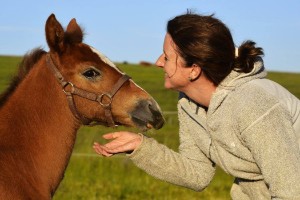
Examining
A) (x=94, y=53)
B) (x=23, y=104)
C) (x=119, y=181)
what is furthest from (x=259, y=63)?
(x=119, y=181)

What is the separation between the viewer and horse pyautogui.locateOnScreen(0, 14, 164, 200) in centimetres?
459

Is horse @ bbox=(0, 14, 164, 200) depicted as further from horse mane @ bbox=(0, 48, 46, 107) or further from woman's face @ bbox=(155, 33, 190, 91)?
woman's face @ bbox=(155, 33, 190, 91)

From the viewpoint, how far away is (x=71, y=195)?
866 centimetres

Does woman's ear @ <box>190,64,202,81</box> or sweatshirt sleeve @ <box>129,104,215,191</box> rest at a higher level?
woman's ear @ <box>190,64,202,81</box>

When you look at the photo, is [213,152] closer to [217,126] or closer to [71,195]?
[217,126]

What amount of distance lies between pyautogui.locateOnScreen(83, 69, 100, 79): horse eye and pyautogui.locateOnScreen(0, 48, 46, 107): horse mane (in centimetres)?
41

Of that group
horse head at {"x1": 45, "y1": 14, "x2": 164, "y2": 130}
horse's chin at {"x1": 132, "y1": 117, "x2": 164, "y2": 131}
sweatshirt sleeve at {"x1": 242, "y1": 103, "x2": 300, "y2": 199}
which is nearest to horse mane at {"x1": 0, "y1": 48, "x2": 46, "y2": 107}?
horse head at {"x1": 45, "y1": 14, "x2": 164, "y2": 130}

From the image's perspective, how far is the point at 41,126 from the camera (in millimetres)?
4617

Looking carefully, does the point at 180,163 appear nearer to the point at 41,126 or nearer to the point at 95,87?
the point at 95,87

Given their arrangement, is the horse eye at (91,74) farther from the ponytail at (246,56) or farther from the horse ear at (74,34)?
the ponytail at (246,56)

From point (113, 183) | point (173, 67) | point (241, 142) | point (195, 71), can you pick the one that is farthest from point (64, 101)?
point (113, 183)

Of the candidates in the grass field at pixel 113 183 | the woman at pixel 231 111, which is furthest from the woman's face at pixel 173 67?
the grass field at pixel 113 183

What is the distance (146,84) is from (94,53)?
3181 cm

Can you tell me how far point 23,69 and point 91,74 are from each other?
0.52 meters
